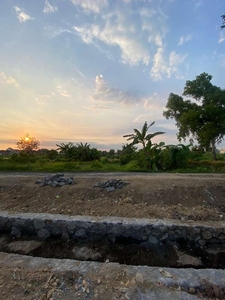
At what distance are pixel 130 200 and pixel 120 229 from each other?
1.53 meters

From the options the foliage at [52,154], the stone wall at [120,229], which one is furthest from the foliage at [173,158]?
the foliage at [52,154]

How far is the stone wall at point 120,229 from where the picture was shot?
4.25 m

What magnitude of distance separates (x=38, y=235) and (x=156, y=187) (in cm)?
394

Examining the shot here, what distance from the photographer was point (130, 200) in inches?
230

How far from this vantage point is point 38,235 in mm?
4746

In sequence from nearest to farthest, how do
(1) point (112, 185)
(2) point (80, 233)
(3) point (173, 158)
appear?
(2) point (80, 233)
(1) point (112, 185)
(3) point (173, 158)

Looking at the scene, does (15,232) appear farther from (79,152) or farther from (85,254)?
(79,152)

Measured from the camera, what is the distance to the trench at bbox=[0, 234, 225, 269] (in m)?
3.65

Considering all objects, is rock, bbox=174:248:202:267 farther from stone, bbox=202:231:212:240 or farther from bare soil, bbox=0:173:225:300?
bare soil, bbox=0:173:225:300

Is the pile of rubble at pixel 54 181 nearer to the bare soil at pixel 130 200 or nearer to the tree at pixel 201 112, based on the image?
the bare soil at pixel 130 200

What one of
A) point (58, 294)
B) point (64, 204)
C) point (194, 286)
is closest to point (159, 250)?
point (194, 286)

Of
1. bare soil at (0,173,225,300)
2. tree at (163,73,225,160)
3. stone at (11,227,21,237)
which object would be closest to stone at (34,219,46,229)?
stone at (11,227,21,237)

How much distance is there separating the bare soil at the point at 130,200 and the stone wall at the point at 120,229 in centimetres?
53

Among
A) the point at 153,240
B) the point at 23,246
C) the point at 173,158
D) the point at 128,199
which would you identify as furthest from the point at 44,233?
the point at 173,158
